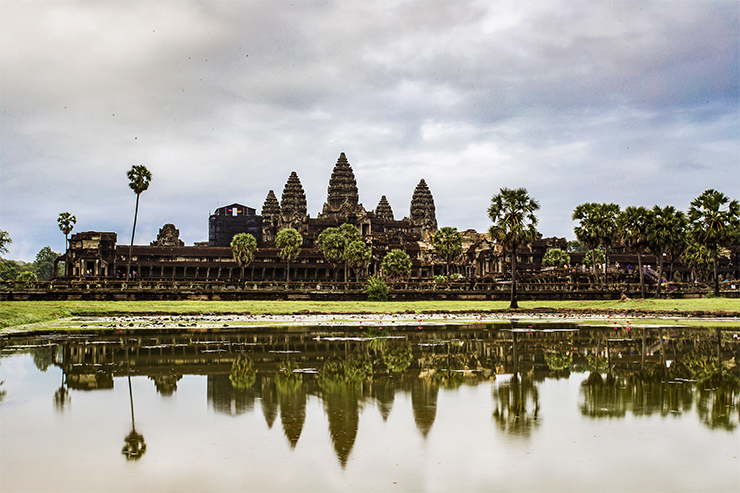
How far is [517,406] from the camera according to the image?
15414mm

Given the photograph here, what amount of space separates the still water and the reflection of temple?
86 millimetres

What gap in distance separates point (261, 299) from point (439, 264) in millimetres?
66763

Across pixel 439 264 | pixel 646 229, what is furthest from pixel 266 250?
pixel 646 229

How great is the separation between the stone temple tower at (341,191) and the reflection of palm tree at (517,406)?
154634 mm

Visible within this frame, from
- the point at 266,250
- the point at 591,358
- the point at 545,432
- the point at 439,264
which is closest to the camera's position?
the point at 545,432

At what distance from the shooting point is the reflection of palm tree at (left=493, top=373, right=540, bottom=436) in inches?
530

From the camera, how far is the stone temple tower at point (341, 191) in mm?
176038

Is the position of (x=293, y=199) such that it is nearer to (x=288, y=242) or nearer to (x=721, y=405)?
(x=288, y=242)

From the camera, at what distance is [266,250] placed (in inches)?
4756

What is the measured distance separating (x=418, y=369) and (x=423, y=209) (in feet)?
561

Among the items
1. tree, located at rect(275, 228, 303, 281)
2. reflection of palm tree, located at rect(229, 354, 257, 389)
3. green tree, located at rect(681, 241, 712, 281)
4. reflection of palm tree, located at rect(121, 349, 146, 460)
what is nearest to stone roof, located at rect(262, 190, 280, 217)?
tree, located at rect(275, 228, 303, 281)

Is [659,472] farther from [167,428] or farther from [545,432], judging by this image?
[167,428]

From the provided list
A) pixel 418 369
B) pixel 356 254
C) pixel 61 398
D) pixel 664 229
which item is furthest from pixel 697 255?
pixel 61 398

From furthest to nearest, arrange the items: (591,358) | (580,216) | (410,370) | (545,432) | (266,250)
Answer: (266,250)
(580,216)
(591,358)
(410,370)
(545,432)
